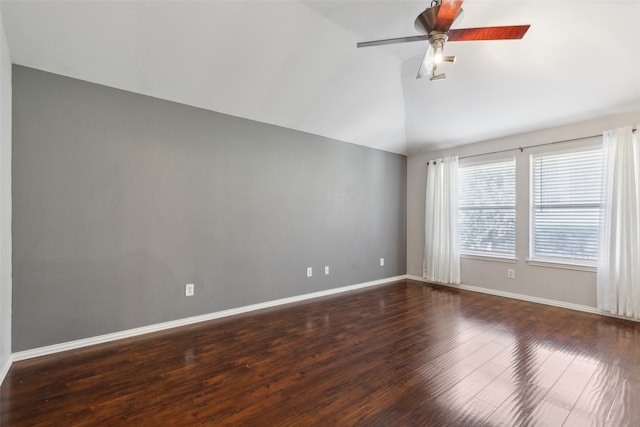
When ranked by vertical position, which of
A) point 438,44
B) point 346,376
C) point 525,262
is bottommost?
point 346,376

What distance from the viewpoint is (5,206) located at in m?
2.19

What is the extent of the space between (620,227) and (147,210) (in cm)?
521

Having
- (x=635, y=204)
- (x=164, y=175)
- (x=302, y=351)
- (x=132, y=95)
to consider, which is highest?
(x=132, y=95)

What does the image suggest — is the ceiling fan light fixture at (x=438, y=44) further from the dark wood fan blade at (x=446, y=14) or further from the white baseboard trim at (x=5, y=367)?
the white baseboard trim at (x=5, y=367)

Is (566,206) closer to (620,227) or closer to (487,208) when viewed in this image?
(620,227)

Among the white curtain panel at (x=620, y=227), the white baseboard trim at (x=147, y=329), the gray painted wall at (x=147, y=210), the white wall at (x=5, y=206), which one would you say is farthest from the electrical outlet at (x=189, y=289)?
the white curtain panel at (x=620, y=227)

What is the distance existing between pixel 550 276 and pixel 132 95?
549cm

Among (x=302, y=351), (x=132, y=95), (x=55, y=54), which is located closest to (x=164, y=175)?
(x=132, y=95)

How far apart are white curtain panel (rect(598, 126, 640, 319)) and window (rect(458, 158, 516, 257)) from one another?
3.40ft

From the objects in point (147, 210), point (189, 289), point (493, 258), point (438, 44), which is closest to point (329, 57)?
point (438, 44)

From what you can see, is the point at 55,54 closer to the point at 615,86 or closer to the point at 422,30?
the point at 422,30

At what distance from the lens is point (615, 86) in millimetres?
3117

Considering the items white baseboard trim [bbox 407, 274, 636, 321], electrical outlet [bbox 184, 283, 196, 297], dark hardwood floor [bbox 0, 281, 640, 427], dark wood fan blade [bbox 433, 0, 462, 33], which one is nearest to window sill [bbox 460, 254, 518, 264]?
white baseboard trim [bbox 407, 274, 636, 321]

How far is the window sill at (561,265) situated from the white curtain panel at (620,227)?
0.16m
